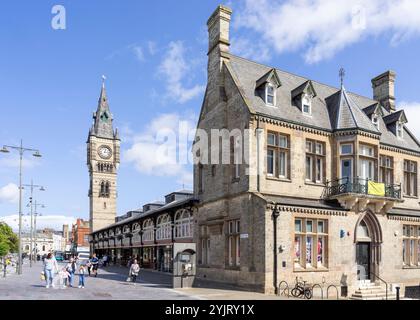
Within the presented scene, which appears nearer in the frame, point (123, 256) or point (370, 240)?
point (370, 240)

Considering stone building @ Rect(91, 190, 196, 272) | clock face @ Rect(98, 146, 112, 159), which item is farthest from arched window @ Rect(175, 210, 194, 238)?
clock face @ Rect(98, 146, 112, 159)

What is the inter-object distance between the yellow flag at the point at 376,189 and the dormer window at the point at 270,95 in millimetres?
8281

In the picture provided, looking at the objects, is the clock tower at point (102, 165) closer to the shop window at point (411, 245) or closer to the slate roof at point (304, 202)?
the shop window at point (411, 245)

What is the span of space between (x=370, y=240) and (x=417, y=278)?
5.80m

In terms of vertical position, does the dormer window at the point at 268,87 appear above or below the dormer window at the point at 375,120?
above

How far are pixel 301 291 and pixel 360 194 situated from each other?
7.86 metres

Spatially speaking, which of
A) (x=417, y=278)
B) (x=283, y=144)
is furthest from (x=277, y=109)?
(x=417, y=278)

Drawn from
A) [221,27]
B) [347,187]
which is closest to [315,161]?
[347,187]

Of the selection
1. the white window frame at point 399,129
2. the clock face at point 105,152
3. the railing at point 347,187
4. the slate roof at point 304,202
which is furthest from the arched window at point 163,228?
the clock face at point 105,152

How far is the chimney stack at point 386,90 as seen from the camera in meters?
36.7


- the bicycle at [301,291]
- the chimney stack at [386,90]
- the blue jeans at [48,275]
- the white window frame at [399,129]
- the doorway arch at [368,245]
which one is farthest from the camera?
the chimney stack at [386,90]

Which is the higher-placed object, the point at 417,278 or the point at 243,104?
the point at 243,104

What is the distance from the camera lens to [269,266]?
22.1 metres
